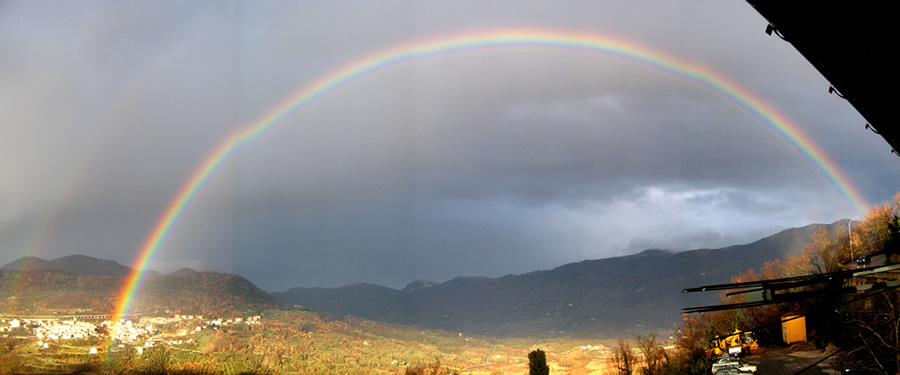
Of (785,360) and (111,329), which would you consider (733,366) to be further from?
(111,329)

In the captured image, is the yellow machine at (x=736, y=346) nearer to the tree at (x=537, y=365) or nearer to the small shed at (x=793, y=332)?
the small shed at (x=793, y=332)

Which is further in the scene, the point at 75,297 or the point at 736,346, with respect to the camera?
the point at 75,297

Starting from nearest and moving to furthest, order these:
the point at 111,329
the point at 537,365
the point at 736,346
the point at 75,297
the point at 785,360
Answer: the point at 785,360
the point at 736,346
the point at 537,365
the point at 111,329
the point at 75,297

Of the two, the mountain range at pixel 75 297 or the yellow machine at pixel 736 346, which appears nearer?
the yellow machine at pixel 736 346

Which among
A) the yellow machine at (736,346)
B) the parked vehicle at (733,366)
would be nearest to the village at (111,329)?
the yellow machine at (736,346)

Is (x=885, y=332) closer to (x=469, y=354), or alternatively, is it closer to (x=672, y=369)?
(x=672, y=369)

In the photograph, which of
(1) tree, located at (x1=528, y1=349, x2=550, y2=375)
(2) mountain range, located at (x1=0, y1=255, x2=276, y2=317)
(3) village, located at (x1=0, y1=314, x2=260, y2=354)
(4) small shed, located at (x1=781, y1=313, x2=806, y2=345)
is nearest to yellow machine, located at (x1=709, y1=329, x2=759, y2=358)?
(4) small shed, located at (x1=781, y1=313, x2=806, y2=345)

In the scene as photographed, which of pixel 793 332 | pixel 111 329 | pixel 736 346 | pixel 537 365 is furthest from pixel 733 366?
pixel 111 329

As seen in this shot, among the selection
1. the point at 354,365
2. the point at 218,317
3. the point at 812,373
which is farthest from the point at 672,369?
the point at 218,317

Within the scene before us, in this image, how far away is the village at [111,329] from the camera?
122312 millimetres

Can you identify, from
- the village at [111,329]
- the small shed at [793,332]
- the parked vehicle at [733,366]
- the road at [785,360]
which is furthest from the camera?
the village at [111,329]

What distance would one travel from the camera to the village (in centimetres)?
12231

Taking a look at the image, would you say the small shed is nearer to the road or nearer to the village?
the road

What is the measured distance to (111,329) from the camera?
144 m
